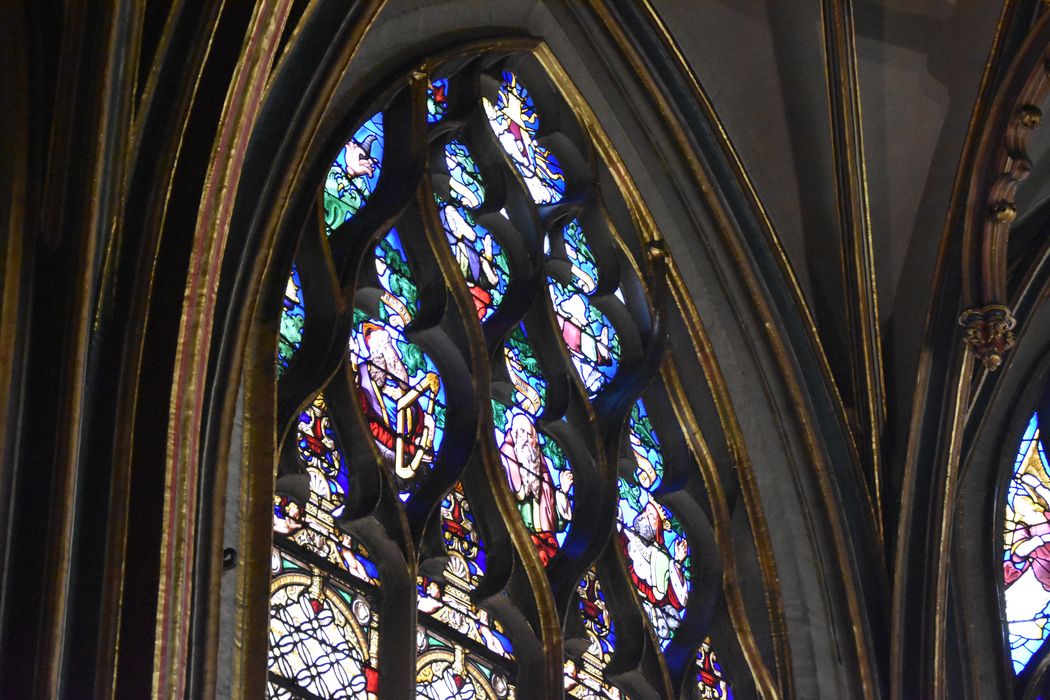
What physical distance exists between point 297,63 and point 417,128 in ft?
5.12

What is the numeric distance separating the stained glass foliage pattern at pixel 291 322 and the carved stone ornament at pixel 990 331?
3491 millimetres

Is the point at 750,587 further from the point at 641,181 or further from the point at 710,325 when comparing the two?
the point at 641,181

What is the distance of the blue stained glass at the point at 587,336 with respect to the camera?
1015cm

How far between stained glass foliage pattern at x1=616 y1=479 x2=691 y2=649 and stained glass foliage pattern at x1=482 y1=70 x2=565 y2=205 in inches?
60.2

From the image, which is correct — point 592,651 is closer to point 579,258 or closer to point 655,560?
point 655,560

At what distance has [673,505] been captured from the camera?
10219 millimetres

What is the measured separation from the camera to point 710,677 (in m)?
9.84

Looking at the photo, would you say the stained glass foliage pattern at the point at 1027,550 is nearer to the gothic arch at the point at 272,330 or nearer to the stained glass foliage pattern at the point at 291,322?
the gothic arch at the point at 272,330

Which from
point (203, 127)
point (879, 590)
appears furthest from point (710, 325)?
point (203, 127)

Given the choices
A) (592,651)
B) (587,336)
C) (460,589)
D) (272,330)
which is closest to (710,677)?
(592,651)

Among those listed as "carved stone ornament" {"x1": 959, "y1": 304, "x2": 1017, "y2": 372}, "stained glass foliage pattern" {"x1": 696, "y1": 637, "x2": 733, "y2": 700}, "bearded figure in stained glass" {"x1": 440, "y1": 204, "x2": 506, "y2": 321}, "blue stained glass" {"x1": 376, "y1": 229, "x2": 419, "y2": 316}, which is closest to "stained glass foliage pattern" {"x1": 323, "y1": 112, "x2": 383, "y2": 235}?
"blue stained glass" {"x1": 376, "y1": 229, "x2": 419, "y2": 316}

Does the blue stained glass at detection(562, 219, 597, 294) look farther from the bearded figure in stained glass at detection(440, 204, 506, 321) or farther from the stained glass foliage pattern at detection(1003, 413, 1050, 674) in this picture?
the stained glass foliage pattern at detection(1003, 413, 1050, 674)

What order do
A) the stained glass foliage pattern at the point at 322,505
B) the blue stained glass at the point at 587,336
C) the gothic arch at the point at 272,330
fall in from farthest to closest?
the blue stained glass at the point at 587,336, the stained glass foliage pattern at the point at 322,505, the gothic arch at the point at 272,330

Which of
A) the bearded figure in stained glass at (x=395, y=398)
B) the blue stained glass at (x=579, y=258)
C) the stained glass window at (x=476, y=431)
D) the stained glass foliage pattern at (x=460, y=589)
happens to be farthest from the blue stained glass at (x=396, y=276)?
the blue stained glass at (x=579, y=258)
